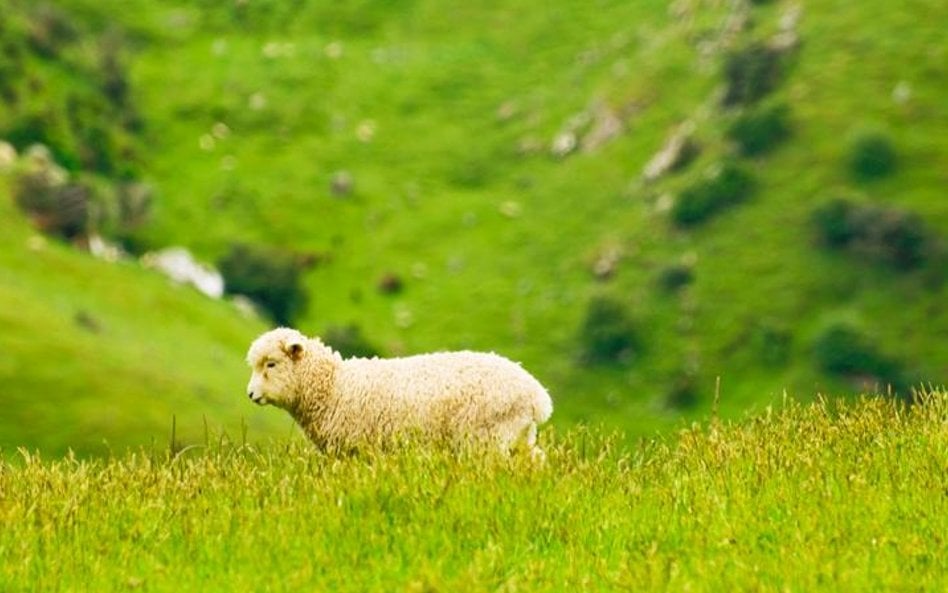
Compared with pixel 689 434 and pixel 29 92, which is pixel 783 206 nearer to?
pixel 29 92

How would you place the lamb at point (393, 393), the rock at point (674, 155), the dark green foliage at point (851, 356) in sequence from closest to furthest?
the lamb at point (393, 393) → the dark green foliage at point (851, 356) → the rock at point (674, 155)

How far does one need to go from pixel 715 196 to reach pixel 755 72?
19.0m

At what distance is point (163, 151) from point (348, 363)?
166057 millimetres

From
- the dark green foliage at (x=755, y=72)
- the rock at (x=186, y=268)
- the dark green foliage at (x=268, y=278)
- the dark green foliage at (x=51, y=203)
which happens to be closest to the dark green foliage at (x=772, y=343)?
the dark green foliage at (x=755, y=72)

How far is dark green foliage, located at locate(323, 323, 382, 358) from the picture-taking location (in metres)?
136

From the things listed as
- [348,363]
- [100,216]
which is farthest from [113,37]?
[348,363]

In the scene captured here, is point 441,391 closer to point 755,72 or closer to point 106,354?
point 106,354

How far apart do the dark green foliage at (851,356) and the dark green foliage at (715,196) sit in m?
24.3

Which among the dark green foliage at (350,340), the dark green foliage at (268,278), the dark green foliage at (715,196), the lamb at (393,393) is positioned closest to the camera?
the lamb at (393,393)

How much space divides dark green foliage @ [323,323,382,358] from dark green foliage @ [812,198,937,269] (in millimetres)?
43027

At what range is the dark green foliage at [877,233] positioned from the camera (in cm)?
13838

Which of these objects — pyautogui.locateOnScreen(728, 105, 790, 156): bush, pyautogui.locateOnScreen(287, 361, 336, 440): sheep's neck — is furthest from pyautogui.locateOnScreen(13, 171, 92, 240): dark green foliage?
pyautogui.locateOnScreen(287, 361, 336, 440): sheep's neck

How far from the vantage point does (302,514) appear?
31.6 feet

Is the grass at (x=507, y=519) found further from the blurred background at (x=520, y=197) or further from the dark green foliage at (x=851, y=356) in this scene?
the dark green foliage at (x=851, y=356)
